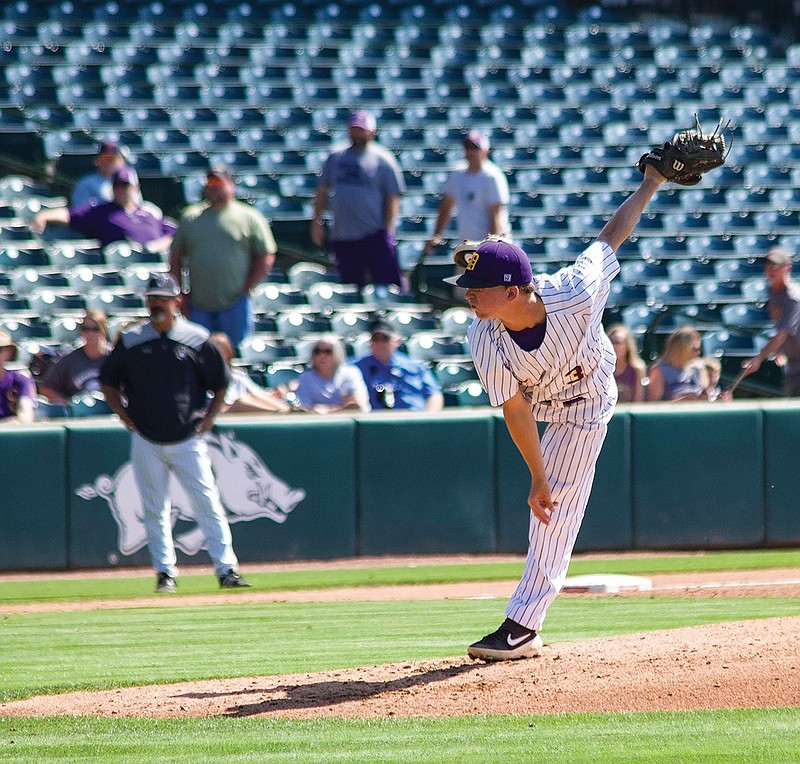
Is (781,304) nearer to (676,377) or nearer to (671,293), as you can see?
(676,377)

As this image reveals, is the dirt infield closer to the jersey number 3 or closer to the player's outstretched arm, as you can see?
the jersey number 3

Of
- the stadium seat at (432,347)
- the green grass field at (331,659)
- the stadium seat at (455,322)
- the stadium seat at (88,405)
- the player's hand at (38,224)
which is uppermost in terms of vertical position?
the player's hand at (38,224)

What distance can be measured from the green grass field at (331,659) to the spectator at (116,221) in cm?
384

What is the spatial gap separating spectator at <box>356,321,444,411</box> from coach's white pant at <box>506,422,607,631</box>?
5.20 metres

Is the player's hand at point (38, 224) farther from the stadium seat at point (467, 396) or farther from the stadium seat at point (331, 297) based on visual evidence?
the stadium seat at point (467, 396)

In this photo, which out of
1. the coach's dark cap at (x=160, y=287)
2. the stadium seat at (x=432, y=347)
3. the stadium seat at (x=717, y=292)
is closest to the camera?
the coach's dark cap at (x=160, y=287)

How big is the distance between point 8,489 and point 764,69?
1172 centimetres

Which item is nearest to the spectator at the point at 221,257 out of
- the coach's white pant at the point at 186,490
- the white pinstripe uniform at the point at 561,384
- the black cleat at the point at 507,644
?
the coach's white pant at the point at 186,490

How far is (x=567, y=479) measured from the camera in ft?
16.8

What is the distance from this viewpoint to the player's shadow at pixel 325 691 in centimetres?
483

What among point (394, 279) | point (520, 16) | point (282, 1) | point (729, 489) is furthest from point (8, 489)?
point (520, 16)

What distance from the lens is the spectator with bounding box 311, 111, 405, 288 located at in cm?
1165

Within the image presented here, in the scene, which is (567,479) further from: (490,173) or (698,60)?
(698,60)

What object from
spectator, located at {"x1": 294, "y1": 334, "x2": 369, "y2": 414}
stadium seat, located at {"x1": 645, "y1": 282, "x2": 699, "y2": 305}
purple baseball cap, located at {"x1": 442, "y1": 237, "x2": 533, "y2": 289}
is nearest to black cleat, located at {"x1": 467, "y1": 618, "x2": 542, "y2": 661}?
purple baseball cap, located at {"x1": 442, "y1": 237, "x2": 533, "y2": 289}
